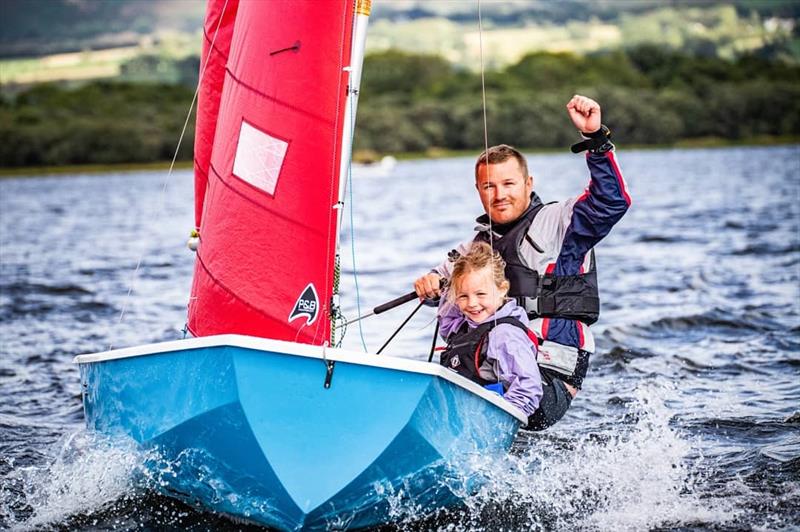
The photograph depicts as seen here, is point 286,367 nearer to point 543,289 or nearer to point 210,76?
point 543,289

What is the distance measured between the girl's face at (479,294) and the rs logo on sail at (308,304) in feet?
2.56

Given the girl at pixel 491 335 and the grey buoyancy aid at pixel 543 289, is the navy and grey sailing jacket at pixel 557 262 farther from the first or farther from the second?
the girl at pixel 491 335

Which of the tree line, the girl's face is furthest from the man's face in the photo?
the tree line

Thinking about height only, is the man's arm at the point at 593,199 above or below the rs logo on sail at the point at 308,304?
above

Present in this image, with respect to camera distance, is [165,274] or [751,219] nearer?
[165,274]

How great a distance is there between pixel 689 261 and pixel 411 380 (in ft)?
45.1

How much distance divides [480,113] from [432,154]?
8.08 meters

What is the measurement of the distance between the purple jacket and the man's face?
2.47 feet

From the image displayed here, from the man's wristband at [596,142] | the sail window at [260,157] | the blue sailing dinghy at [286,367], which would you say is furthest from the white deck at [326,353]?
the man's wristband at [596,142]

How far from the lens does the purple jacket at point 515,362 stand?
17.5 ft

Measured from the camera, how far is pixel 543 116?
106250 mm

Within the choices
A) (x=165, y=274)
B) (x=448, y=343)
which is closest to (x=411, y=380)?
(x=448, y=343)

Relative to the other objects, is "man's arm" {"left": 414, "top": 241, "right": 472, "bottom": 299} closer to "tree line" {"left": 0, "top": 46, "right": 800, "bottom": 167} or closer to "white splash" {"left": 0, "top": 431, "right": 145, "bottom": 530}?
"white splash" {"left": 0, "top": 431, "right": 145, "bottom": 530}

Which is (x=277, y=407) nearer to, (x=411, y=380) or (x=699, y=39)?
(x=411, y=380)
